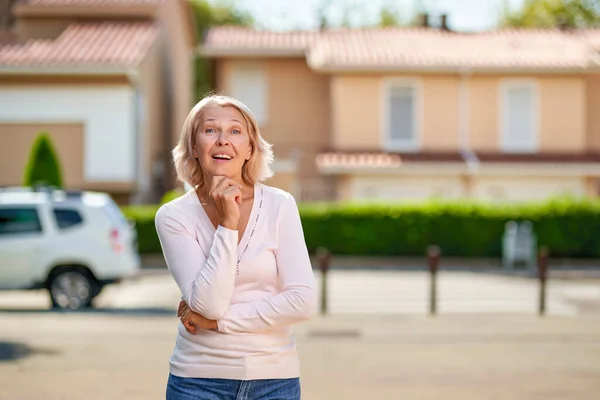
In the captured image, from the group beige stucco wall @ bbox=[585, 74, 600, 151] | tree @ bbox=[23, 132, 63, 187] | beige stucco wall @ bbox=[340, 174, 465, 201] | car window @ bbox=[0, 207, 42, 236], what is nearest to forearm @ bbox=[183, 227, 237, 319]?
car window @ bbox=[0, 207, 42, 236]

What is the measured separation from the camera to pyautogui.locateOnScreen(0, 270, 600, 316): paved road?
1609 centimetres

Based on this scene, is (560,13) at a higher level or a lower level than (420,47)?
higher

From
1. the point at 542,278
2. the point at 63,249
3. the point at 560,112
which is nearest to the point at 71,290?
the point at 63,249

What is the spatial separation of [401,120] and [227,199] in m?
28.9

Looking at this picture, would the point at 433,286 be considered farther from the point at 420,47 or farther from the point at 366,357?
the point at 420,47

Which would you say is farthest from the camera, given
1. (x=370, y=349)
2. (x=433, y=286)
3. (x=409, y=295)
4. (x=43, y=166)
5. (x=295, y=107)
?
(x=295, y=107)

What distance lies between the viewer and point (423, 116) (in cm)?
3188

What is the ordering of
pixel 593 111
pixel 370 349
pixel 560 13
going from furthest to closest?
pixel 560 13, pixel 593 111, pixel 370 349

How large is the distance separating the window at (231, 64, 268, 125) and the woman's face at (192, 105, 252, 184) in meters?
30.4

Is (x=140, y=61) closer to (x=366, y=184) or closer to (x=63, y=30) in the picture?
(x=63, y=30)

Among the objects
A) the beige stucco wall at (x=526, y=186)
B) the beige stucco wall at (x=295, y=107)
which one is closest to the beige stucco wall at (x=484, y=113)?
the beige stucco wall at (x=526, y=186)

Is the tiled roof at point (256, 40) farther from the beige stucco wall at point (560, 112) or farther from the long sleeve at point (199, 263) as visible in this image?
the long sleeve at point (199, 263)

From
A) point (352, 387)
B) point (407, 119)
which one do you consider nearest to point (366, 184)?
point (407, 119)

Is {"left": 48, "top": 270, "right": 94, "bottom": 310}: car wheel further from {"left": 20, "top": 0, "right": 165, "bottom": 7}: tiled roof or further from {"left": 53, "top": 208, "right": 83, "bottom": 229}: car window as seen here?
{"left": 20, "top": 0, "right": 165, "bottom": 7}: tiled roof
